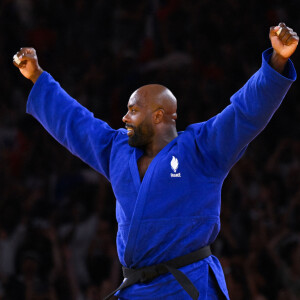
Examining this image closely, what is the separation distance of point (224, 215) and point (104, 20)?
2903 mm

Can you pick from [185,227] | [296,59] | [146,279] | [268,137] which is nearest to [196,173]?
[185,227]

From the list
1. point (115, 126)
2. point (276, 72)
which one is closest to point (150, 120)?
point (276, 72)

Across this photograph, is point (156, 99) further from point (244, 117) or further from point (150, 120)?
point (244, 117)

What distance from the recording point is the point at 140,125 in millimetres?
2672

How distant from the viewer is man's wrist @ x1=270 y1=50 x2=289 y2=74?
2.30 m

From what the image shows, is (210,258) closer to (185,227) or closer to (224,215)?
(185,227)

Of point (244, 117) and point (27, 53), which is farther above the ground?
point (27, 53)

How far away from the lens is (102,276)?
16.5 ft

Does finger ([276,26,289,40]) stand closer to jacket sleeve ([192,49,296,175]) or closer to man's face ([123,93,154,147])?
jacket sleeve ([192,49,296,175])

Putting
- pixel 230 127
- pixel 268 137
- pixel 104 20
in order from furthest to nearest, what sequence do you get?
1. pixel 104 20
2. pixel 268 137
3. pixel 230 127

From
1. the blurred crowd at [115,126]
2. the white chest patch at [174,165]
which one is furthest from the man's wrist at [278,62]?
the blurred crowd at [115,126]

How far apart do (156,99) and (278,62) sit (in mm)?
574

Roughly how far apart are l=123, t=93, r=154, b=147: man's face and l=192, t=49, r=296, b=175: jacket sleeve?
0.70 ft

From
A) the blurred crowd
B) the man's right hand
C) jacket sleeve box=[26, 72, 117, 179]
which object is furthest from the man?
the blurred crowd
